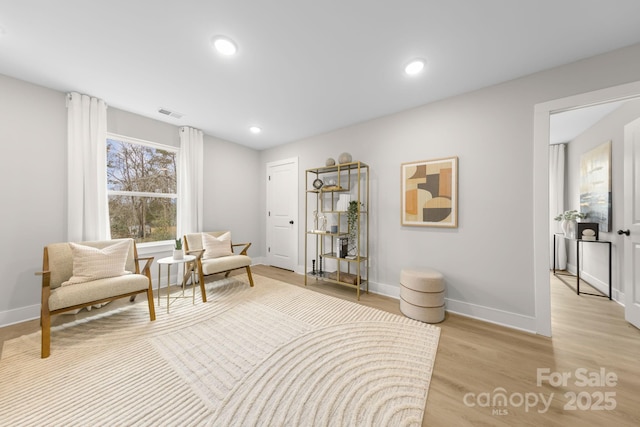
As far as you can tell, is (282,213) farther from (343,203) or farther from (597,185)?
(597,185)

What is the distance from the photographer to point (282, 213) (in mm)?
4387

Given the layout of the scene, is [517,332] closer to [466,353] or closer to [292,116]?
[466,353]

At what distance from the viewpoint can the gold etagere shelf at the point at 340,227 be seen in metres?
3.13

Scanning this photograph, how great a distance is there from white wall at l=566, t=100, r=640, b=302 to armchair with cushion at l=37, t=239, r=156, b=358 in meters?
5.59

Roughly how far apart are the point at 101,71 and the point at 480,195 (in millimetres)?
4129

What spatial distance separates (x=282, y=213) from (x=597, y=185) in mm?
4963

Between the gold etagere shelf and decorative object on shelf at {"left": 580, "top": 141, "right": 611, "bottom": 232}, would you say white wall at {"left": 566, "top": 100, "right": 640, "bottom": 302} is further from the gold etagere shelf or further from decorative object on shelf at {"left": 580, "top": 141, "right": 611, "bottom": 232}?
the gold etagere shelf

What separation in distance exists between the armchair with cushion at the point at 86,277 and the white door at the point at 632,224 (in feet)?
15.8

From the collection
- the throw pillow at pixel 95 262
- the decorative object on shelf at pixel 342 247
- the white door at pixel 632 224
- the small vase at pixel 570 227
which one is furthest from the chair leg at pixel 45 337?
the small vase at pixel 570 227

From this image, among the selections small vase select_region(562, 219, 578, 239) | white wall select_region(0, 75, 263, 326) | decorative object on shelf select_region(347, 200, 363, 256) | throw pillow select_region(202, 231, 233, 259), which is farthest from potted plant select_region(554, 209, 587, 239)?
white wall select_region(0, 75, 263, 326)

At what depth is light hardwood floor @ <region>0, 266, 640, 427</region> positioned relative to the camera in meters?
1.24

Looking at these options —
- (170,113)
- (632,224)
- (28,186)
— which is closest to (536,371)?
(632,224)

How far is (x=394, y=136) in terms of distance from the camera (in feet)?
9.71

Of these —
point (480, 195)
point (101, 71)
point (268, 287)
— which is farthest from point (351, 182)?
point (101, 71)
